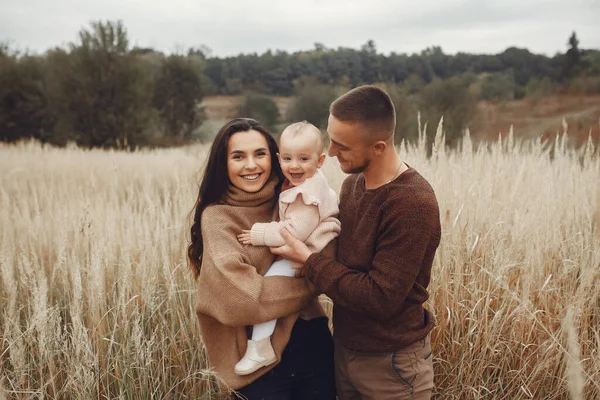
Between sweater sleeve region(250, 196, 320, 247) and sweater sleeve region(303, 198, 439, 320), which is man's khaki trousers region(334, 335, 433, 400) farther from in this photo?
sweater sleeve region(250, 196, 320, 247)

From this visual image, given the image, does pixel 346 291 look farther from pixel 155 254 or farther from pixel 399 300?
pixel 155 254

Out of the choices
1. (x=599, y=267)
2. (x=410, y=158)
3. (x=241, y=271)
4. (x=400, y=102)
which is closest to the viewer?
(x=241, y=271)

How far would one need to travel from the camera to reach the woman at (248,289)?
1511 millimetres

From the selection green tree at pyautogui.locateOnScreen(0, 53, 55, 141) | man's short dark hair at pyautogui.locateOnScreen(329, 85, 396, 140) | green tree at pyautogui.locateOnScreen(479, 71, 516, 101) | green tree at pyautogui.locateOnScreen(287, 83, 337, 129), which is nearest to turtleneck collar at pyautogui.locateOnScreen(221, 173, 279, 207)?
man's short dark hair at pyautogui.locateOnScreen(329, 85, 396, 140)

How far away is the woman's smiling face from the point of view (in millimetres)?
1741

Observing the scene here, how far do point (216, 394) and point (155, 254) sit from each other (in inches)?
37.5

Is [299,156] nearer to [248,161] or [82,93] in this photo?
[248,161]

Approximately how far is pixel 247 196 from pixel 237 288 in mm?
424

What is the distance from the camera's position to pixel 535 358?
2.16 m

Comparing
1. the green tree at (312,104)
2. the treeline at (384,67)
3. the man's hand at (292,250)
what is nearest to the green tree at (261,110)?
the green tree at (312,104)

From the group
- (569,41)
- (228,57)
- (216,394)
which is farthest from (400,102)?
(228,57)

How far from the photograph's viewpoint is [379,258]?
55.2 inches

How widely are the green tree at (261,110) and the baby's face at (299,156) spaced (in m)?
23.5

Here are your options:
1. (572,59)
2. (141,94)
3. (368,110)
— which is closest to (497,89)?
(572,59)
